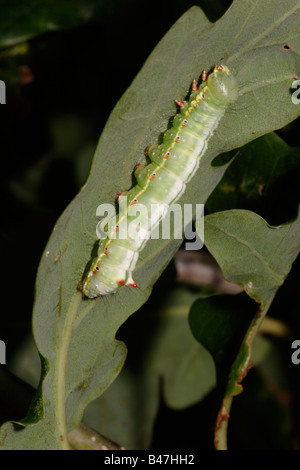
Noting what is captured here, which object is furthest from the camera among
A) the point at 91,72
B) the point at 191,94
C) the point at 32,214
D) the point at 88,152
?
the point at 88,152

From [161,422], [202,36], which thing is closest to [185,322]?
[161,422]

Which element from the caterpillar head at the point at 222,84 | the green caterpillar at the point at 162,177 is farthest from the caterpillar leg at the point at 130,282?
the caterpillar head at the point at 222,84

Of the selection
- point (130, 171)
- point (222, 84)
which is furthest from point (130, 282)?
point (222, 84)

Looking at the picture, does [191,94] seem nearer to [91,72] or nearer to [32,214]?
[32,214]

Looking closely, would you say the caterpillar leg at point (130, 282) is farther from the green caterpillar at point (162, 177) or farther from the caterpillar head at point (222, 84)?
the caterpillar head at point (222, 84)

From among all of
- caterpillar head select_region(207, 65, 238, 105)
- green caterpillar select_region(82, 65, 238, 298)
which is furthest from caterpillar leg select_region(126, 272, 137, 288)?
caterpillar head select_region(207, 65, 238, 105)
